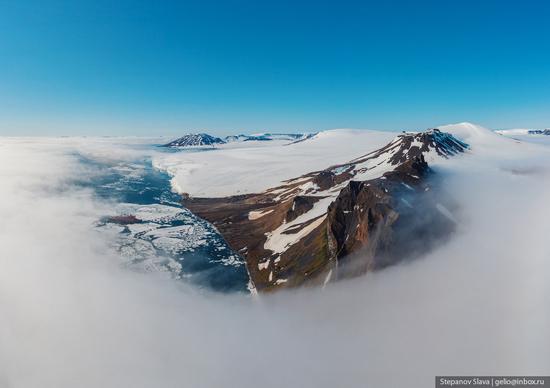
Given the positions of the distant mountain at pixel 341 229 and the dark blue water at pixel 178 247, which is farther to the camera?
the dark blue water at pixel 178 247

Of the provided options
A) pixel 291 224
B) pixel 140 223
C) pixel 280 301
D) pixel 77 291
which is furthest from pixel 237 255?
pixel 140 223

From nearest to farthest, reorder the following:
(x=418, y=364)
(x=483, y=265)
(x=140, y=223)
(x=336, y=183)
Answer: (x=418, y=364), (x=483, y=265), (x=140, y=223), (x=336, y=183)

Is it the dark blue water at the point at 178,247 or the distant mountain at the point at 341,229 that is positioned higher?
the distant mountain at the point at 341,229

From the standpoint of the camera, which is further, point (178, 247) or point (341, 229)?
point (178, 247)

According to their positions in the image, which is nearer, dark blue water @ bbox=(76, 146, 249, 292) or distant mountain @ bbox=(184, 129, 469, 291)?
distant mountain @ bbox=(184, 129, 469, 291)

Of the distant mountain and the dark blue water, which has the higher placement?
the distant mountain

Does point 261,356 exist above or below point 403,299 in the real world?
below

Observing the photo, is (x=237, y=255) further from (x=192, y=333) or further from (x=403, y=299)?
(x=403, y=299)

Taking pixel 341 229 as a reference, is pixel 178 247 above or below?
below
